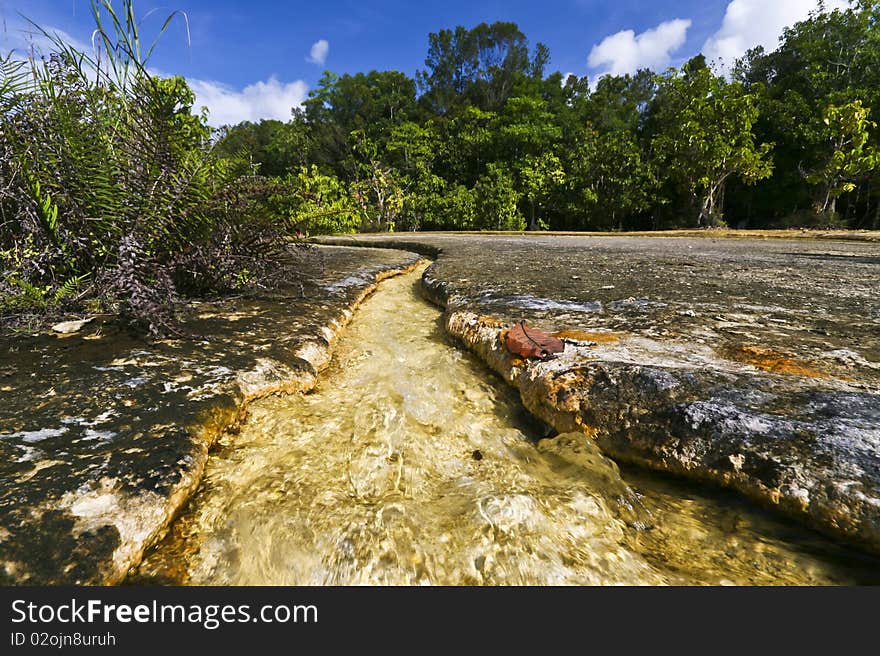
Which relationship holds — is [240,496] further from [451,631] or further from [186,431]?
[451,631]

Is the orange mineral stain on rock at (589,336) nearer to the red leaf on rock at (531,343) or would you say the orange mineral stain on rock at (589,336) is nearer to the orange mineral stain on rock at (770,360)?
the red leaf on rock at (531,343)

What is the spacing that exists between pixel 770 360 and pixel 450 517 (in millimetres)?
1065

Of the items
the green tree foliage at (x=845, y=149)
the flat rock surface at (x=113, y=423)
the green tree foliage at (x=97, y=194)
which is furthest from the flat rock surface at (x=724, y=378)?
the green tree foliage at (x=845, y=149)

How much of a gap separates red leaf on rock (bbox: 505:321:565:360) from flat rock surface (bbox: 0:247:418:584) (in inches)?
30.7

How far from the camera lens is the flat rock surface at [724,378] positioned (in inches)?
30.9

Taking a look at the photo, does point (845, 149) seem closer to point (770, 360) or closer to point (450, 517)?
point (770, 360)

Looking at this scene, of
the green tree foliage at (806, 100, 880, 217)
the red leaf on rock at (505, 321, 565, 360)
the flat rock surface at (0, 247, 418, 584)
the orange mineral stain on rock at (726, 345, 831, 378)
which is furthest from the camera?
the green tree foliage at (806, 100, 880, 217)

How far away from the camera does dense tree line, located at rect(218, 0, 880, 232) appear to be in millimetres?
16828

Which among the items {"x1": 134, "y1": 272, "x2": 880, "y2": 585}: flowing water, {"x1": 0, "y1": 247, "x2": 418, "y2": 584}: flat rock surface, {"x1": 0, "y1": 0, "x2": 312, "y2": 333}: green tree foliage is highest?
{"x1": 0, "y1": 0, "x2": 312, "y2": 333}: green tree foliage

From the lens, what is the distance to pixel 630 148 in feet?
68.5

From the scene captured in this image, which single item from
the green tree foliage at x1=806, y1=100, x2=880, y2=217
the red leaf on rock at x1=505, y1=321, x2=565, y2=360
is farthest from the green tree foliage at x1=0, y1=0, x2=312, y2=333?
the green tree foliage at x1=806, y1=100, x2=880, y2=217

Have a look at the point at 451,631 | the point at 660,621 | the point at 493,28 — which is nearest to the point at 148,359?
the point at 451,631

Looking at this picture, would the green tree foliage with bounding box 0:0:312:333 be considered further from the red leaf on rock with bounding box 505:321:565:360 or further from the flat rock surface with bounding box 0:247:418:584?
the red leaf on rock with bounding box 505:321:565:360

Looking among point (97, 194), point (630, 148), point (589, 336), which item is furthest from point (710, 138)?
point (97, 194)
